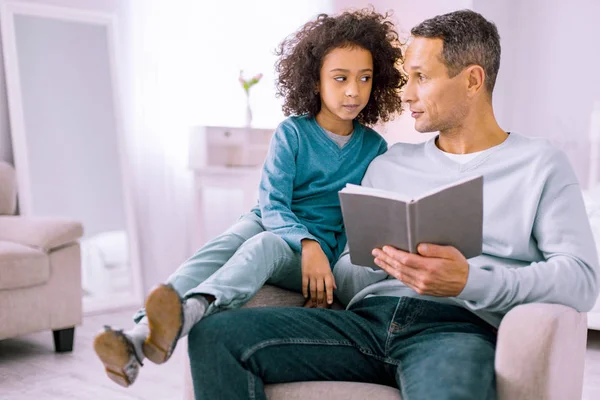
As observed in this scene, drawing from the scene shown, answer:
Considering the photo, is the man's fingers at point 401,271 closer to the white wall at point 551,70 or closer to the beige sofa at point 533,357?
the beige sofa at point 533,357

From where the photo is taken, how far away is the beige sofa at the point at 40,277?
8.95 feet

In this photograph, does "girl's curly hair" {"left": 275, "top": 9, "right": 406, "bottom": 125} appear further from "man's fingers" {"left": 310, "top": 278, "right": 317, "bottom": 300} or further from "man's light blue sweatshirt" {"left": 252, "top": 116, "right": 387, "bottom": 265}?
"man's fingers" {"left": 310, "top": 278, "right": 317, "bottom": 300}

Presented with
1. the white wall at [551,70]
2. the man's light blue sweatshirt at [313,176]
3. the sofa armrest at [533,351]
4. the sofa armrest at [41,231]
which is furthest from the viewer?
the white wall at [551,70]

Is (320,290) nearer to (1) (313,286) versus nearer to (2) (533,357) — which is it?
(1) (313,286)

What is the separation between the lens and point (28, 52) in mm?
3543

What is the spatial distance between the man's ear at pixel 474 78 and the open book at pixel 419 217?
1.35 feet

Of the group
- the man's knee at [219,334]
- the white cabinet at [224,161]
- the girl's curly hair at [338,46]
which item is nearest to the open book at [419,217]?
the man's knee at [219,334]

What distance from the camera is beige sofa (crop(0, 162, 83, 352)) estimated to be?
2729 mm

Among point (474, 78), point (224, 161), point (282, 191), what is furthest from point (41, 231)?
point (474, 78)

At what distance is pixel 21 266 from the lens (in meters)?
2.74

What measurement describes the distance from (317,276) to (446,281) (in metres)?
0.34

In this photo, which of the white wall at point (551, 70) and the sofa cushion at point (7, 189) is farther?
the white wall at point (551, 70)

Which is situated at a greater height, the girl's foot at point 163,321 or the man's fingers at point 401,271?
the man's fingers at point 401,271

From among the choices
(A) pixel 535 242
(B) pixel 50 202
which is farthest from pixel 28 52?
(A) pixel 535 242
